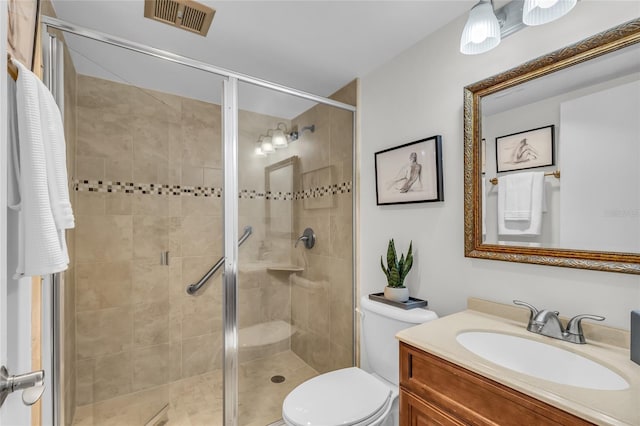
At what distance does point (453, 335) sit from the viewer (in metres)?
1.10

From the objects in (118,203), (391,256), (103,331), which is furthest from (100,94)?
(391,256)

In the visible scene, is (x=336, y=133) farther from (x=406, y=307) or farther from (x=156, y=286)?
(x=156, y=286)

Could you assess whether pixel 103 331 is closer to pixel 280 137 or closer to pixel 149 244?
pixel 149 244

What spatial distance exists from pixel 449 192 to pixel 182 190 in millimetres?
1460

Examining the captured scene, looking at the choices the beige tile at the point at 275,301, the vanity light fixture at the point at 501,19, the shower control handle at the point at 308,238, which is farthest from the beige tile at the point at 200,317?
the vanity light fixture at the point at 501,19

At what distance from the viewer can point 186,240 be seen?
1729 millimetres

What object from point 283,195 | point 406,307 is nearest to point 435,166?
point 406,307

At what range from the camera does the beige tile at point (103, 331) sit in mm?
1462

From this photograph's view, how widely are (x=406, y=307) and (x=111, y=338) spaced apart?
1.51 metres

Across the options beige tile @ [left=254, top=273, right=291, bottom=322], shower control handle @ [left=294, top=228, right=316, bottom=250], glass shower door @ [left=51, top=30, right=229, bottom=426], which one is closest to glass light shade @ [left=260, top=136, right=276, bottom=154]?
glass shower door @ [left=51, top=30, right=229, bottom=426]

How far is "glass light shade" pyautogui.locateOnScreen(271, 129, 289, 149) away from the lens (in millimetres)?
1748

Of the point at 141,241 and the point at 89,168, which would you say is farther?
the point at 141,241

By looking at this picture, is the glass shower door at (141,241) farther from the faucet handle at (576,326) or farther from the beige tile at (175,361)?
the faucet handle at (576,326)

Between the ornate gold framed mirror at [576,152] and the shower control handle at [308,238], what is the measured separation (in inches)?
37.3
